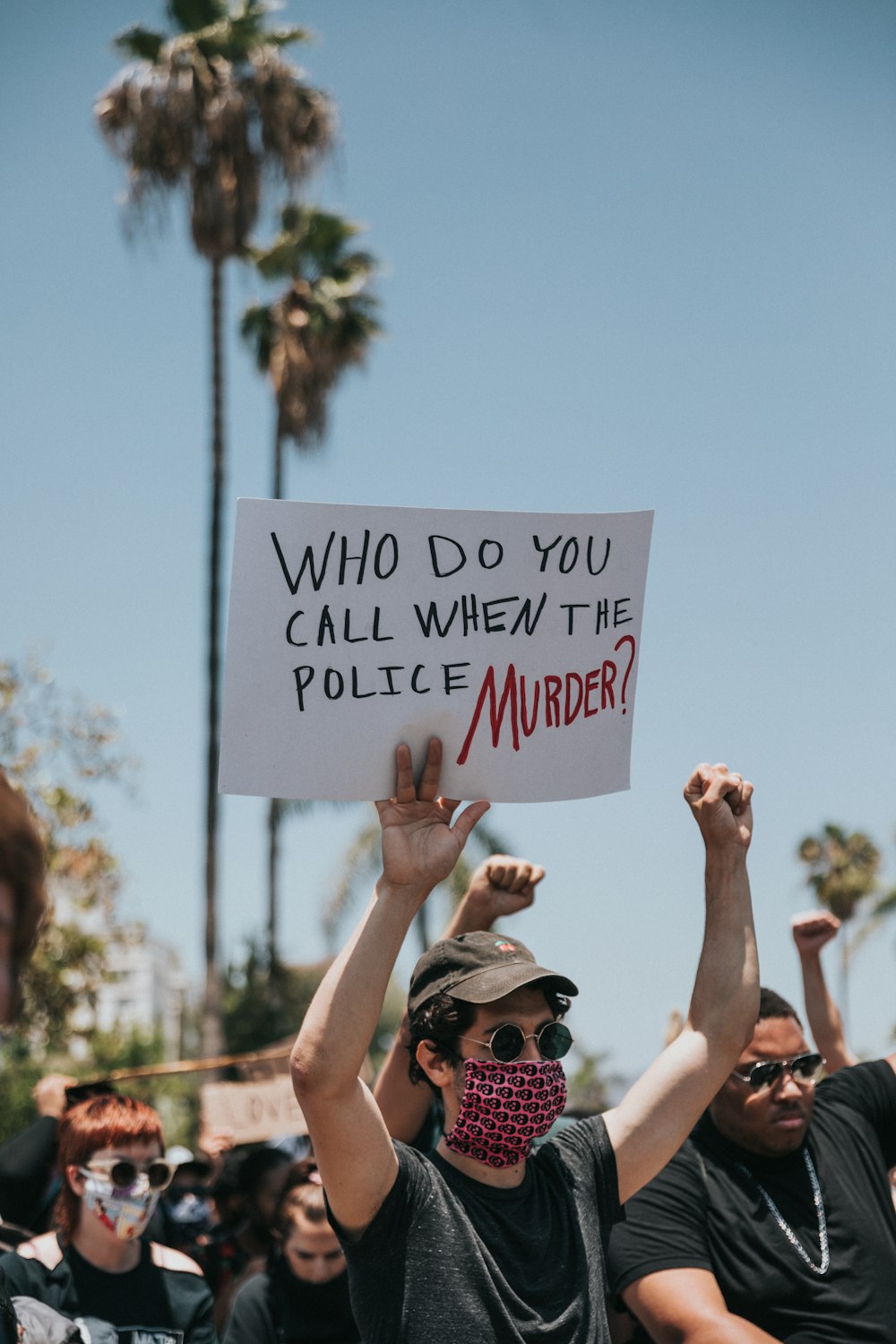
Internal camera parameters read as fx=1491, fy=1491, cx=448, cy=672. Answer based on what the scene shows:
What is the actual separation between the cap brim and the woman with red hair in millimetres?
2014

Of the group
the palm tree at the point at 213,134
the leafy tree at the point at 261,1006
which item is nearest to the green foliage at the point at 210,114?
the palm tree at the point at 213,134

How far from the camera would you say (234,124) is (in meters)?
18.9

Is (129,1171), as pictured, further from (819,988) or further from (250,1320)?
(819,988)

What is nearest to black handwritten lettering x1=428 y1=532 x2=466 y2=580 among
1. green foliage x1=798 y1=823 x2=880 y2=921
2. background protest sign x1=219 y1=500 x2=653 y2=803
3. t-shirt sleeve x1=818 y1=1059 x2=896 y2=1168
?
background protest sign x1=219 y1=500 x2=653 y2=803

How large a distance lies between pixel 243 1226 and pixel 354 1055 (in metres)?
4.45

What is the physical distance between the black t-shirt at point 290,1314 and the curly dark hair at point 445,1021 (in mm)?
2206

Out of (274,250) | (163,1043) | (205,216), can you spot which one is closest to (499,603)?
(205,216)

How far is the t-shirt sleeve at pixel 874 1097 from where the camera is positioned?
3.72m

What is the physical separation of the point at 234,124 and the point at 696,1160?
17679 millimetres

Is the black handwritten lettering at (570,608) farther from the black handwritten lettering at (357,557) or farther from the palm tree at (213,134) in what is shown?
the palm tree at (213,134)

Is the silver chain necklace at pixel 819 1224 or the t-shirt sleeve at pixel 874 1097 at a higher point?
the t-shirt sleeve at pixel 874 1097

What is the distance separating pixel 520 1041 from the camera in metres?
2.69

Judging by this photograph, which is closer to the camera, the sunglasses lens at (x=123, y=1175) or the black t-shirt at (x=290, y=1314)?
the sunglasses lens at (x=123, y=1175)

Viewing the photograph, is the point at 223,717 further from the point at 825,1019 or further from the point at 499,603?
the point at 825,1019
